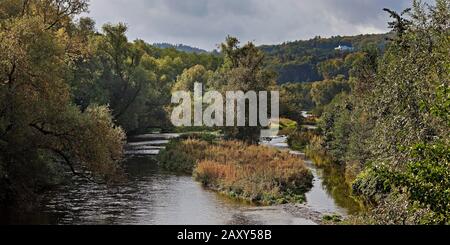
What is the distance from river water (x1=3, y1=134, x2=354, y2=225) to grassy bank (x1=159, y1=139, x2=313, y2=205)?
3.62ft

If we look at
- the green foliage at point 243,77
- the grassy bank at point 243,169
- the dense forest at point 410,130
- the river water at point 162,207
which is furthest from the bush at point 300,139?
the river water at point 162,207

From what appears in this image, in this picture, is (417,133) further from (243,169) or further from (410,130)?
(243,169)

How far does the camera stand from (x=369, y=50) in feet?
150

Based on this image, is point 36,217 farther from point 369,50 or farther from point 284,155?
point 369,50

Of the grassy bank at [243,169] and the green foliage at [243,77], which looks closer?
the grassy bank at [243,169]

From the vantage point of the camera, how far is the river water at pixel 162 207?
957 inches

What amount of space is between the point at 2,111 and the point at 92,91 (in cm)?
3811

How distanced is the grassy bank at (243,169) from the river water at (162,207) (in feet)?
3.62

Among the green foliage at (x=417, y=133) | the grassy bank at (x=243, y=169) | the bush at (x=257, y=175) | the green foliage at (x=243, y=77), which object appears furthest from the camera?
the green foliage at (x=243, y=77)

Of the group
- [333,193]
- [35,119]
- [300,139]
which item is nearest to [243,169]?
[333,193]

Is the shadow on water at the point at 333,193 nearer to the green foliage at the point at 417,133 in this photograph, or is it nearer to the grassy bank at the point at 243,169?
the grassy bank at the point at 243,169

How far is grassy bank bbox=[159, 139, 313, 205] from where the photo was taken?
107 feet

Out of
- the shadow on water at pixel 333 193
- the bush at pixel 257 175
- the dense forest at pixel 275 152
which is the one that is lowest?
the shadow on water at pixel 333 193

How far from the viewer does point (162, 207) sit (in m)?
27.4
